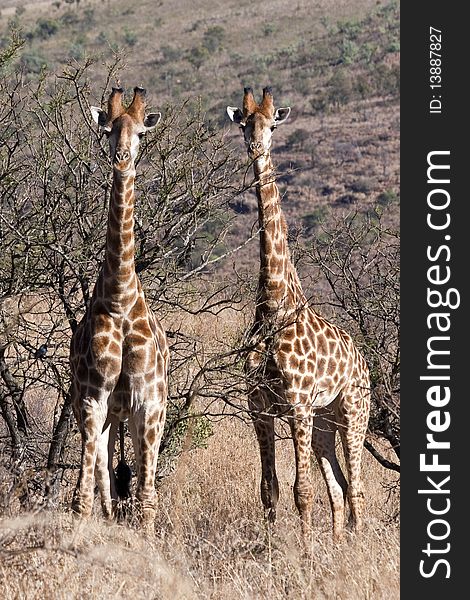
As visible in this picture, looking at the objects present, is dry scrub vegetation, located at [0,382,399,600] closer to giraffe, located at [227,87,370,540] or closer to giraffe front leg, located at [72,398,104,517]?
giraffe front leg, located at [72,398,104,517]

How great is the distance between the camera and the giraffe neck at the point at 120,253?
21.6ft

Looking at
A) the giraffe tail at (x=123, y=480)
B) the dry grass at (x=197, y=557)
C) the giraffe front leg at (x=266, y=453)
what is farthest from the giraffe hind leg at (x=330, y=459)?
the giraffe tail at (x=123, y=480)

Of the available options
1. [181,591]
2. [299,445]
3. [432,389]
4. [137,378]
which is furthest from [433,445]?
[181,591]

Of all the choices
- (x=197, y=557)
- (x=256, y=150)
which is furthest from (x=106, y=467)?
(x=256, y=150)

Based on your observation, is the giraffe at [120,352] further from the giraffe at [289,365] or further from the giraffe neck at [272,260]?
the giraffe neck at [272,260]

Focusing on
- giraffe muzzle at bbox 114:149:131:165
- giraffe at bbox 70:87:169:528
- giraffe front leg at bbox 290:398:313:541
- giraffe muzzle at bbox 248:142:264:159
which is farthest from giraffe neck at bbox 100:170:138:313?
giraffe front leg at bbox 290:398:313:541

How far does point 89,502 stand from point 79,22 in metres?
51.3

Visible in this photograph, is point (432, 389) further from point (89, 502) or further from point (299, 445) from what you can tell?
point (89, 502)

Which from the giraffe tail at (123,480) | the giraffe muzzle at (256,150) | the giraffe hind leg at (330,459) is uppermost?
the giraffe muzzle at (256,150)

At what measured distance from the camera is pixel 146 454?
674 cm

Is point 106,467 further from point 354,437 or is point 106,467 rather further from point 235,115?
point 235,115

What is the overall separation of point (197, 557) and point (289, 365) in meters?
1.44

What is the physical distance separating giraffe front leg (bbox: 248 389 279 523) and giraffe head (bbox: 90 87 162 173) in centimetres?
196

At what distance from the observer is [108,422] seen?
6910 millimetres
